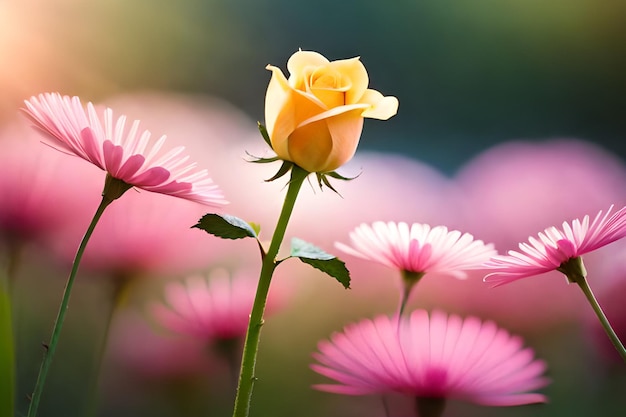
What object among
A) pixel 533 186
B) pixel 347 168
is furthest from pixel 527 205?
pixel 347 168

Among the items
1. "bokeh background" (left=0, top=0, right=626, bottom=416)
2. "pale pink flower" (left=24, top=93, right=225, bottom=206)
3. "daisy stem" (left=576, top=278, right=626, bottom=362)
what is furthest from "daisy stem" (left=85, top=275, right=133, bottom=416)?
"daisy stem" (left=576, top=278, right=626, bottom=362)

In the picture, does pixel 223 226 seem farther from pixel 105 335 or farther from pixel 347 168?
pixel 347 168

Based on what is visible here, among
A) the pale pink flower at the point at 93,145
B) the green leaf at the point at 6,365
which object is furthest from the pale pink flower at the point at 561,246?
the green leaf at the point at 6,365

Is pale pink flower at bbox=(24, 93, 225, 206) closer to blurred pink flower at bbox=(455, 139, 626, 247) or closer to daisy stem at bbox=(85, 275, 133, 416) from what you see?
daisy stem at bbox=(85, 275, 133, 416)

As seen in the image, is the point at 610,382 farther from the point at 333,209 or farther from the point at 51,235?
the point at 51,235

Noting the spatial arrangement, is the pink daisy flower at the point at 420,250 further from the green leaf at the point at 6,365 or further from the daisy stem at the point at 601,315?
the green leaf at the point at 6,365

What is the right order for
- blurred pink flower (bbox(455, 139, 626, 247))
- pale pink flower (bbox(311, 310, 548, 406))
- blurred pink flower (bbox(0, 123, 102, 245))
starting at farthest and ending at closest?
1. blurred pink flower (bbox(455, 139, 626, 247))
2. blurred pink flower (bbox(0, 123, 102, 245))
3. pale pink flower (bbox(311, 310, 548, 406))

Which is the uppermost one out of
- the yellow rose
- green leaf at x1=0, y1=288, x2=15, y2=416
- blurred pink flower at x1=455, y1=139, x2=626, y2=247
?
blurred pink flower at x1=455, y1=139, x2=626, y2=247
